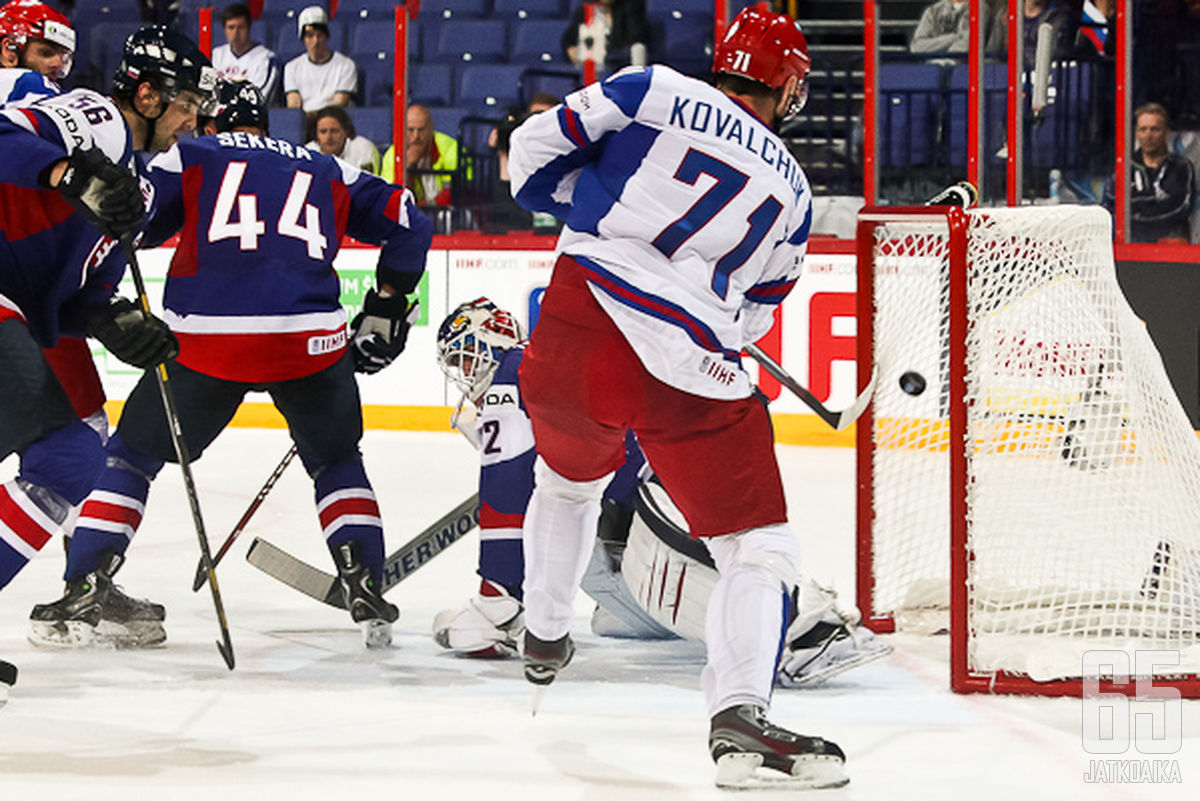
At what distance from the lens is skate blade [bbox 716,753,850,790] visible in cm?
222

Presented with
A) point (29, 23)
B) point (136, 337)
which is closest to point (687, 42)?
point (29, 23)

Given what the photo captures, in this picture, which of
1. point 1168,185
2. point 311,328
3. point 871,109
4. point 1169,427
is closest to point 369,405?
point 871,109

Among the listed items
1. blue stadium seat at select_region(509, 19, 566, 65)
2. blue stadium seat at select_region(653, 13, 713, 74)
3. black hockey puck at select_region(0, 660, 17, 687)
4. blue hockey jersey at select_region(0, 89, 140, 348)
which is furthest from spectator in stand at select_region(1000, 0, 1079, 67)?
black hockey puck at select_region(0, 660, 17, 687)

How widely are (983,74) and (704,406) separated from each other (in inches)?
173

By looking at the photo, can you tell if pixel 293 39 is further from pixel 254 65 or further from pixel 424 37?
pixel 424 37

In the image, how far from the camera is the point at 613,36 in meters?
6.97

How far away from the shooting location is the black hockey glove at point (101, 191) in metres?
2.58

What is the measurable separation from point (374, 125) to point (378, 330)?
3.83 m

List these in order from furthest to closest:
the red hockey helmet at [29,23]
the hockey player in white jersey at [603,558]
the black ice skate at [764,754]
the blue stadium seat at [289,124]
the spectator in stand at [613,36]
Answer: the blue stadium seat at [289,124], the spectator in stand at [613,36], the red hockey helmet at [29,23], the hockey player in white jersey at [603,558], the black ice skate at [764,754]

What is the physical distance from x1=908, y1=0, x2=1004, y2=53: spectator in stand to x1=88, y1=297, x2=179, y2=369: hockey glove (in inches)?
165

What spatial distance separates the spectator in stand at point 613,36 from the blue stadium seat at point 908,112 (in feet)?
3.47

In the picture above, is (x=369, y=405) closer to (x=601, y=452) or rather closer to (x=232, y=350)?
(x=232, y=350)

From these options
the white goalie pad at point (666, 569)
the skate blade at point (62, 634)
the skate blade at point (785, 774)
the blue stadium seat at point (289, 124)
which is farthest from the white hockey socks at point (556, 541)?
the blue stadium seat at point (289, 124)

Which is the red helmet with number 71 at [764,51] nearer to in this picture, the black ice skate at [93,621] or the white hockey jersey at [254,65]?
the black ice skate at [93,621]
